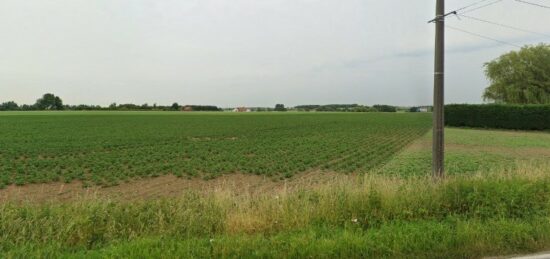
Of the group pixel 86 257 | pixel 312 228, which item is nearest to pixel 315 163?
pixel 312 228

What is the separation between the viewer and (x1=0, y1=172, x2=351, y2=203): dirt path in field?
959 centimetres


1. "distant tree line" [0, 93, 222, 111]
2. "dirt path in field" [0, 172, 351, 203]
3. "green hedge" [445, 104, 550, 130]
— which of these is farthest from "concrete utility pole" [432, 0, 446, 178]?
"distant tree line" [0, 93, 222, 111]

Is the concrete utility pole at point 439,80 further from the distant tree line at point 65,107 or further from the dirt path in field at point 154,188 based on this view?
the distant tree line at point 65,107

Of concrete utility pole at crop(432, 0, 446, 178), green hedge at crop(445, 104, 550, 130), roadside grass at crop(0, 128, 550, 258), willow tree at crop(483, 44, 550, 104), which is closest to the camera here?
roadside grass at crop(0, 128, 550, 258)

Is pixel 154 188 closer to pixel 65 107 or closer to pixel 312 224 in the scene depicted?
pixel 312 224

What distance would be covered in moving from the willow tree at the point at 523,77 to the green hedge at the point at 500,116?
1327 cm

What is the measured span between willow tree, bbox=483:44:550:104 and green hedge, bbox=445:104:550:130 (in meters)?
13.3

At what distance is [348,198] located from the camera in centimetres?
578

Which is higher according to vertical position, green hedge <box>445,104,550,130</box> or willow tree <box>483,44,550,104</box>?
willow tree <box>483,44,550,104</box>

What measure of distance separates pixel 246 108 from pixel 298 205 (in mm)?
159755

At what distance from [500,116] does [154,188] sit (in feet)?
136

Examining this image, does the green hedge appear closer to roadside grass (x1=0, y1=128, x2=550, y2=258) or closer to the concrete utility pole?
roadside grass (x1=0, y1=128, x2=550, y2=258)

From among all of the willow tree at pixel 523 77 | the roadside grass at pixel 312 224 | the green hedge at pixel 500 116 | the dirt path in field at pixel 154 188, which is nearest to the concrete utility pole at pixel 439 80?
the roadside grass at pixel 312 224

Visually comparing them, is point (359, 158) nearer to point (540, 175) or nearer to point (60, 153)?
point (540, 175)
